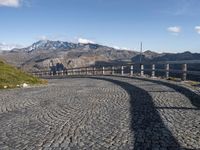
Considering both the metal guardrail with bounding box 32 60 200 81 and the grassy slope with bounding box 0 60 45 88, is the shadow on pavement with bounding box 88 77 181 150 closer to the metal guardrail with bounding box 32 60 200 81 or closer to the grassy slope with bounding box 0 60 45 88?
the metal guardrail with bounding box 32 60 200 81

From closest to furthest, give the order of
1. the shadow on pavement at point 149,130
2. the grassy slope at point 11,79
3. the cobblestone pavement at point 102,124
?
the shadow on pavement at point 149,130, the cobblestone pavement at point 102,124, the grassy slope at point 11,79

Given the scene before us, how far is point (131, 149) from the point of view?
251 inches

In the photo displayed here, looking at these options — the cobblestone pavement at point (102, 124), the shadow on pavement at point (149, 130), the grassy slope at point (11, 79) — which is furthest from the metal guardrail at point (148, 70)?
the grassy slope at point (11, 79)

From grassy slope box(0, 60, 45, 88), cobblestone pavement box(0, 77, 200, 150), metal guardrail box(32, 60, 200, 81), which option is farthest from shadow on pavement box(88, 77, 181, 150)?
grassy slope box(0, 60, 45, 88)

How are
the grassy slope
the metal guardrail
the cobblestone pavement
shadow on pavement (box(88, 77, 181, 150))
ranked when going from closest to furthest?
shadow on pavement (box(88, 77, 181, 150)) < the cobblestone pavement < the metal guardrail < the grassy slope

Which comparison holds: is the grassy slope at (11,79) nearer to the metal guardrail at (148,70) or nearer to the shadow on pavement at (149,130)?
the metal guardrail at (148,70)

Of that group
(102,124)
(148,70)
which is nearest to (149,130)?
(102,124)

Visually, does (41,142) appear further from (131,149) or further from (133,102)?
(133,102)

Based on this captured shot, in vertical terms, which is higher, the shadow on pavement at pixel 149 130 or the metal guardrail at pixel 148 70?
the metal guardrail at pixel 148 70

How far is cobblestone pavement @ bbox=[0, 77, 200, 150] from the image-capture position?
6.86 metres

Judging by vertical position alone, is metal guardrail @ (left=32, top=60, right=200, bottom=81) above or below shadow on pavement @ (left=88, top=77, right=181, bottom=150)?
above

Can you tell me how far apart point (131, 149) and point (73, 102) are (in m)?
6.68

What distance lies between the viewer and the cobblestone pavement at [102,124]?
6855 millimetres

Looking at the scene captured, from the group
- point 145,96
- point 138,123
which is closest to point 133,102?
point 145,96
